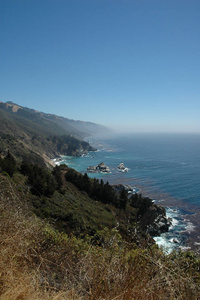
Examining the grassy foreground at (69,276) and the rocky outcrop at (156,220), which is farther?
the rocky outcrop at (156,220)

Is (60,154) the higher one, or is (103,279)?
(103,279)

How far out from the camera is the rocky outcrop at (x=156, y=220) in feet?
105

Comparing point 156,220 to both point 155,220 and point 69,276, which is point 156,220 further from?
point 69,276

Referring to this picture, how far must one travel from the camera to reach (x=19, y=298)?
2342 millimetres

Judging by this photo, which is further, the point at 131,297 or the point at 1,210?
the point at 1,210

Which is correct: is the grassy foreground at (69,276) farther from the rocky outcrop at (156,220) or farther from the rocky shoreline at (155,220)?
the rocky outcrop at (156,220)

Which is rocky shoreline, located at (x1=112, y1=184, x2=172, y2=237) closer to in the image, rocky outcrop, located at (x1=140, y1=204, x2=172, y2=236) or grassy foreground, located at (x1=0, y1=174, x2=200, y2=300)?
rocky outcrop, located at (x1=140, y1=204, x2=172, y2=236)

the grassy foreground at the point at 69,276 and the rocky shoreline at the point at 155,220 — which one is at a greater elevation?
the grassy foreground at the point at 69,276

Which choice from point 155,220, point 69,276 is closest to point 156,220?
point 155,220

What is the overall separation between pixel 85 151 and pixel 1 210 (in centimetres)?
14052

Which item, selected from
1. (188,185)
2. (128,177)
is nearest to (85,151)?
(128,177)

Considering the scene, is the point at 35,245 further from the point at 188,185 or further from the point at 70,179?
the point at 188,185

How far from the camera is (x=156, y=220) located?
3259 centimetres

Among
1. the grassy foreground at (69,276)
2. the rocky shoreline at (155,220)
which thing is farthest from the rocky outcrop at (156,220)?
the grassy foreground at (69,276)
